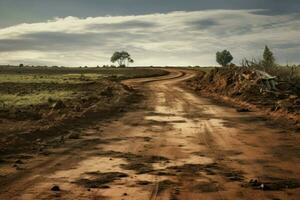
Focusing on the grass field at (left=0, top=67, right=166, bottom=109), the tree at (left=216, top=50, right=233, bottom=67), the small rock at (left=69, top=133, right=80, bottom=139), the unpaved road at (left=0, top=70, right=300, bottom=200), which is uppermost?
the tree at (left=216, top=50, right=233, bottom=67)

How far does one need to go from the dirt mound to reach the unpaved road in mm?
5633

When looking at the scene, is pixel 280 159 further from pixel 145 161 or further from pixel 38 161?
pixel 38 161

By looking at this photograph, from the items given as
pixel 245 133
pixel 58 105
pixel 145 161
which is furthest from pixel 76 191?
pixel 58 105

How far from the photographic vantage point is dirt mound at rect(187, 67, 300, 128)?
23297 millimetres

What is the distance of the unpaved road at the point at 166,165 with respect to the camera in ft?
28.2

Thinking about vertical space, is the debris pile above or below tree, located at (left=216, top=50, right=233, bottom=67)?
below

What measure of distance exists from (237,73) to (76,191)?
96.0 feet

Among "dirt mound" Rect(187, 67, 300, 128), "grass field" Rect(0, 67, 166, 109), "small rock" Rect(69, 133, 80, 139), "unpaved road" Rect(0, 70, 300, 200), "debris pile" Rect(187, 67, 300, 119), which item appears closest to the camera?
"unpaved road" Rect(0, 70, 300, 200)

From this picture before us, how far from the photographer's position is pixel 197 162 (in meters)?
11.1

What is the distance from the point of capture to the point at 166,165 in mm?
10766

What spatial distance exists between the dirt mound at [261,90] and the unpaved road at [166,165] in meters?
5.63

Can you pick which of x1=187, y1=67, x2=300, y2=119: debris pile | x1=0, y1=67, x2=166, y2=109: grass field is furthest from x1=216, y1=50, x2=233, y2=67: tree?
x1=187, y1=67, x2=300, y2=119: debris pile

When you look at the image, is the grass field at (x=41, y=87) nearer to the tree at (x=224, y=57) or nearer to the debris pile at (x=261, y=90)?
the debris pile at (x=261, y=90)

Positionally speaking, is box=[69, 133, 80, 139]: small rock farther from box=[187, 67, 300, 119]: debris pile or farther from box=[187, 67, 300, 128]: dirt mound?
box=[187, 67, 300, 119]: debris pile
